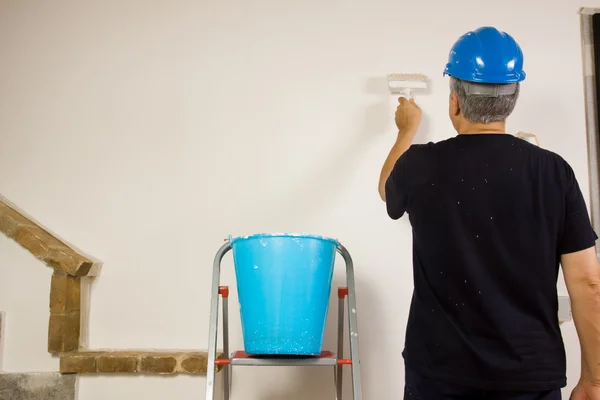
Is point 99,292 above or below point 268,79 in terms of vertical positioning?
below

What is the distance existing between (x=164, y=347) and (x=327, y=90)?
3.83ft

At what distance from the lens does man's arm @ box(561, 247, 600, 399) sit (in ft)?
4.35

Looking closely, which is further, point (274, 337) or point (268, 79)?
point (268, 79)

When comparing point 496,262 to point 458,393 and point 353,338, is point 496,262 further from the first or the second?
point 353,338

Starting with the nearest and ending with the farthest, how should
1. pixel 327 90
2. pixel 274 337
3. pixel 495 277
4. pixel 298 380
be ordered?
pixel 495 277 < pixel 274 337 < pixel 298 380 < pixel 327 90

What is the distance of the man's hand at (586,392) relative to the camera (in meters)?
1.33

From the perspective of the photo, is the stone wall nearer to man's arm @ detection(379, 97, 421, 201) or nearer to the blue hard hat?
man's arm @ detection(379, 97, 421, 201)

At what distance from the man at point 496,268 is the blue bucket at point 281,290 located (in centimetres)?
38

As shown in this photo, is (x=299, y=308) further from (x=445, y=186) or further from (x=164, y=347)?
(x=164, y=347)

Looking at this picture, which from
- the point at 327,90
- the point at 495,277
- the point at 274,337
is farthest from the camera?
the point at 327,90

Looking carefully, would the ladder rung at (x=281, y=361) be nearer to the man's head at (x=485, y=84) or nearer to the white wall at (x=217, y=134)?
the white wall at (x=217, y=134)

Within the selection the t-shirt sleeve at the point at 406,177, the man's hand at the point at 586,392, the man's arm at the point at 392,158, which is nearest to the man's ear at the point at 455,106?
the t-shirt sleeve at the point at 406,177

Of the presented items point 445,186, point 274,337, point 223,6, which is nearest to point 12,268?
point 274,337

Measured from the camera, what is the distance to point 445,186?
1.35 meters
